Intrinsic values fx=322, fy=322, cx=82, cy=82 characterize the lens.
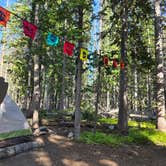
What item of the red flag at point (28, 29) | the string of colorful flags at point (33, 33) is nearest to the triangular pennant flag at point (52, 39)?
the string of colorful flags at point (33, 33)

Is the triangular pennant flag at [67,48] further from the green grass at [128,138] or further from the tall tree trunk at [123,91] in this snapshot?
the tall tree trunk at [123,91]

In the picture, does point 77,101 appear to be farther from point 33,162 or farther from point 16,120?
point 33,162

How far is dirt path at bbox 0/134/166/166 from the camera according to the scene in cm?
1088

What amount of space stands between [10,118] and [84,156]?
3.58m

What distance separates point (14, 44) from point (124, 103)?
12543mm

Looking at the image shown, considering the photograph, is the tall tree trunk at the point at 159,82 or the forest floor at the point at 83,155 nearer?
the forest floor at the point at 83,155

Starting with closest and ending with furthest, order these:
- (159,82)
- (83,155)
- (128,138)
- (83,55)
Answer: (83,155)
(83,55)
(128,138)
(159,82)

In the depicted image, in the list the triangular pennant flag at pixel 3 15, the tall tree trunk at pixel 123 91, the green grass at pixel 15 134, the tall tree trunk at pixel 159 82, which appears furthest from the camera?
the tall tree trunk at pixel 159 82

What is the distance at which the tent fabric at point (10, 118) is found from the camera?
42.5 feet

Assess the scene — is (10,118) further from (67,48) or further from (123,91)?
(123,91)

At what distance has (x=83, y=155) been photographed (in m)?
12.0

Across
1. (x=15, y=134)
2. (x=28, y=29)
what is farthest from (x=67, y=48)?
(x=15, y=134)

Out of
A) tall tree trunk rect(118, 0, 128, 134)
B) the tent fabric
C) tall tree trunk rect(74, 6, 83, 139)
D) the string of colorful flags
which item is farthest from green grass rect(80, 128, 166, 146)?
the string of colorful flags

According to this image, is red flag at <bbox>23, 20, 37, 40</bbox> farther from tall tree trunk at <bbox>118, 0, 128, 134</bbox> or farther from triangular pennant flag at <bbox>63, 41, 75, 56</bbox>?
tall tree trunk at <bbox>118, 0, 128, 134</bbox>
